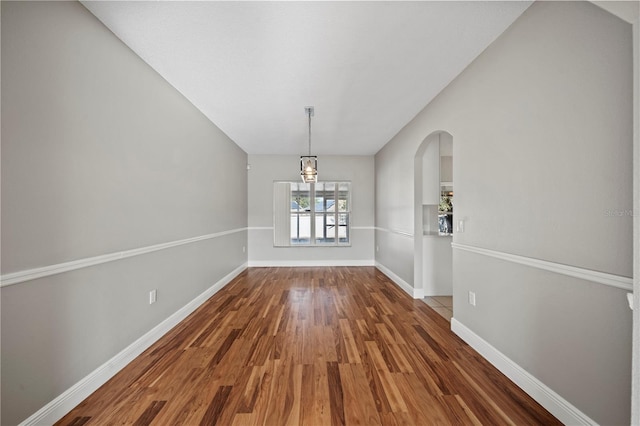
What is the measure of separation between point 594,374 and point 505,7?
2264 millimetres

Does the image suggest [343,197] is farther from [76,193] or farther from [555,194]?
[76,193]

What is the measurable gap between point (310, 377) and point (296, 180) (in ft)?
15.8

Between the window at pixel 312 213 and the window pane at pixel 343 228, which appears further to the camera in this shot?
the window pane at pixel 343 228

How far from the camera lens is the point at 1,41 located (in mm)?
1342

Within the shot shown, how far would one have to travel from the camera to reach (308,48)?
86.6 inches

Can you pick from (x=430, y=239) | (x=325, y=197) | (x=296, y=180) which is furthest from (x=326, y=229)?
(x=430, y=239)

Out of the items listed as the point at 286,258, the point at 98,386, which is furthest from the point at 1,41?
the point at 286,258

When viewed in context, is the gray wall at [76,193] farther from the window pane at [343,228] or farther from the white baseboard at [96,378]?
the window pane at [343,228]

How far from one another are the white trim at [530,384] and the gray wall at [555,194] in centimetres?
4

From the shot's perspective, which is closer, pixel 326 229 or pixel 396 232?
pixel 396 232

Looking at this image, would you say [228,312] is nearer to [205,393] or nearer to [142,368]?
[142,368]

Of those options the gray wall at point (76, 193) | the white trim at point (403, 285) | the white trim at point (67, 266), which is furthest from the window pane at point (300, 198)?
the white trim at point (67, 266)

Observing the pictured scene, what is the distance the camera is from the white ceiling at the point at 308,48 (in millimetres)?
1799

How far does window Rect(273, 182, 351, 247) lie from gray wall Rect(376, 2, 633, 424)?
12.9 feet
